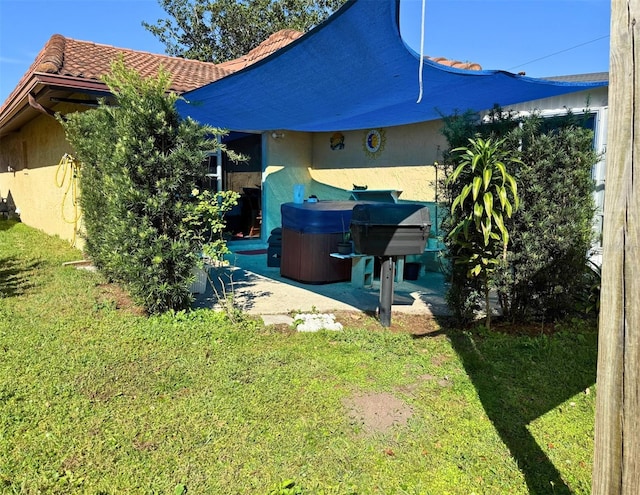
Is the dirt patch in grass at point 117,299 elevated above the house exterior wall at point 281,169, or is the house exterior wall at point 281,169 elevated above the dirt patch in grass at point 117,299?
the house exterior wall at point 281,169

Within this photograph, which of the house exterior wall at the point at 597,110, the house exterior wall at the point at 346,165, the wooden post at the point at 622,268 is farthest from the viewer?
the house exterior wall at the point at 346,165

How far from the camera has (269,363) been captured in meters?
3.75

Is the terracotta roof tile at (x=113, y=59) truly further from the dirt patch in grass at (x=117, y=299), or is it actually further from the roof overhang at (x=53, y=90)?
the dirt patch in grass at (x=117, y=299)

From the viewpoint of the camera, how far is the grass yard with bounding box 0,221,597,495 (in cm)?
236

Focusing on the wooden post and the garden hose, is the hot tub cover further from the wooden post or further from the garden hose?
the wooden post

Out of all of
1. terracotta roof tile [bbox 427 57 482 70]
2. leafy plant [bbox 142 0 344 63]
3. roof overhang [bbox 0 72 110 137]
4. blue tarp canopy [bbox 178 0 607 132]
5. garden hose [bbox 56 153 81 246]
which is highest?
leafy plant [bbox 142 0 344 63]

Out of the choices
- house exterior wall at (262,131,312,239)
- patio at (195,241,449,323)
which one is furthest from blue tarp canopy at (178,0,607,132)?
house exterior wall at (262,131,312,239)

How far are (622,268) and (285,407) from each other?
2255mm

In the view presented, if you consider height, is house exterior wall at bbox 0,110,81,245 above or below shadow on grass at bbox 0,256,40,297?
above

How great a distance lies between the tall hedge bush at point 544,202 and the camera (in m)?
4.21

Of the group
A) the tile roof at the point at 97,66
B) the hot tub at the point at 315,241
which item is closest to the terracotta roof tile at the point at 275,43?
the tile roof at the point at 97,66

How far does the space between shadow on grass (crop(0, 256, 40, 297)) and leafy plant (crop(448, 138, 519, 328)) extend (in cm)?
539

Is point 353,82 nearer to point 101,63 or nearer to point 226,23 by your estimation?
point 101,63

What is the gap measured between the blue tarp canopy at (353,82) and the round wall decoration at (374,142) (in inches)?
88.2
